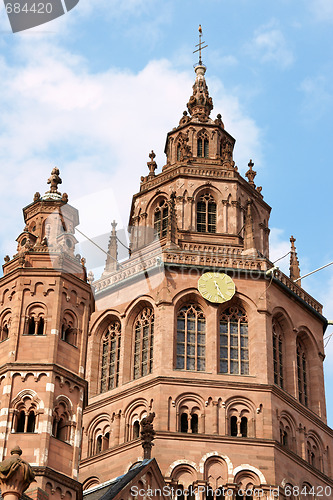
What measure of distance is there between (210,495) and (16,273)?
15786 millimetres

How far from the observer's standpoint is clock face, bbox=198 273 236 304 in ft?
196

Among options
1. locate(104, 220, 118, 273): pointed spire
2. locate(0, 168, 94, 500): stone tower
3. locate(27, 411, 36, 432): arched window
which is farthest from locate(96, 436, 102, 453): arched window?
locate(27, 411, 36, 432): arched window

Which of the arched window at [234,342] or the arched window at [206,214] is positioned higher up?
the arched window at [206,214]

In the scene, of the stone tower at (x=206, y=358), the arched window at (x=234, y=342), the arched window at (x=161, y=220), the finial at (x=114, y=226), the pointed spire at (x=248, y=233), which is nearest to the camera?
the stone tower at (x=206, y=358)

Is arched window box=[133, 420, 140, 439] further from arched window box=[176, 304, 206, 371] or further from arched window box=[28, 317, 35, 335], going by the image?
arched window box=[28, 317, 35, 335]

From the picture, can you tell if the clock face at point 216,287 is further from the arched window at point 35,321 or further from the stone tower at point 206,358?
the arched window at point 35,321

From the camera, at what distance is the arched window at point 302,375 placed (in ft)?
200

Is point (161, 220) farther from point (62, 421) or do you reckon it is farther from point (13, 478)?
point (13, 478)

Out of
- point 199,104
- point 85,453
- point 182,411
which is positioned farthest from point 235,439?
point 199,104

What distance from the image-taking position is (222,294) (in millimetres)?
60000

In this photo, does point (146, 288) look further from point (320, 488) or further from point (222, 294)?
point (320, 488)

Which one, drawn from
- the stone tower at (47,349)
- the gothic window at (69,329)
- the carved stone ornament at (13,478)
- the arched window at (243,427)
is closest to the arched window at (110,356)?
the arched window at (243,427)

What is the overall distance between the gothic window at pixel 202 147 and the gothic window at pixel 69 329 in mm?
27126

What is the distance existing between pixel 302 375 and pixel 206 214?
9998 millimetres
